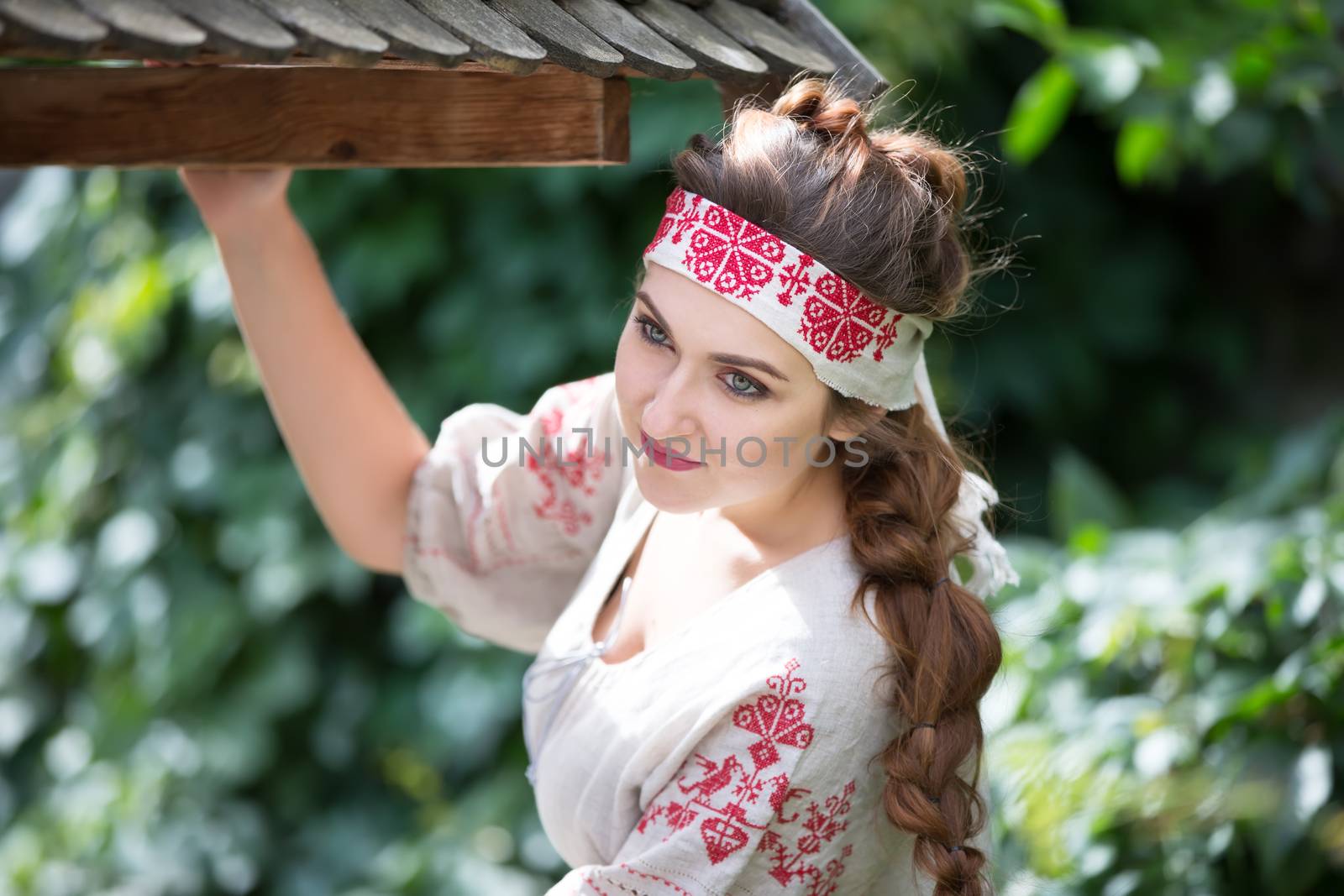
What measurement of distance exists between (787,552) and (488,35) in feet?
1.83

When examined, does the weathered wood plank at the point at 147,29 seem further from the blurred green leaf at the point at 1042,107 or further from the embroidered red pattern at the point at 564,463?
the blurred green leaf at the point at 1042,107

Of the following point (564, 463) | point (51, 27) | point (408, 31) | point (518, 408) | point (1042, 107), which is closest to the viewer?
point (51, 27)

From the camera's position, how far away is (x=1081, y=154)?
10.5 feet

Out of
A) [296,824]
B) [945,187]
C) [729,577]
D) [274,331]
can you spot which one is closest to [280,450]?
[296,824]

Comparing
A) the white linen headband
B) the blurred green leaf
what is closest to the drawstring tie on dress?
the white linen headband

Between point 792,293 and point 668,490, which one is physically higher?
point 792,293

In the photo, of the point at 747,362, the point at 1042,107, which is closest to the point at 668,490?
the point at 747,362

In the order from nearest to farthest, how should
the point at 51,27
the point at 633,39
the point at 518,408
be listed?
the point at 51,27
the point at 633,39
the point at 518,408

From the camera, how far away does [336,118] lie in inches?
46.6

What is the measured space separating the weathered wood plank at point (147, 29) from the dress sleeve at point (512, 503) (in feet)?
2.23

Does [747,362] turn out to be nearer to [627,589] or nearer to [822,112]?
[822,112]

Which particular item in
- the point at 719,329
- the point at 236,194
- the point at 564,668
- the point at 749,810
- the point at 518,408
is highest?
the point at 719,329

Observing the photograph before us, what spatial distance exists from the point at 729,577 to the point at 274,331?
544mm

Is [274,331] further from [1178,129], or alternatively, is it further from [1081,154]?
[1081,154]
